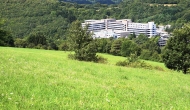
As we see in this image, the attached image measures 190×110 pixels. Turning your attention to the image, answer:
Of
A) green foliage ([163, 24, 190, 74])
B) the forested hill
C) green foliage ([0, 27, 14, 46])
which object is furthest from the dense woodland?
green foliage ([163, 24, 190, 74])

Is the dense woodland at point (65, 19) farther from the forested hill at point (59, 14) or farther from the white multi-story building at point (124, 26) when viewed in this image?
the white multi-story building at point (124, 26)

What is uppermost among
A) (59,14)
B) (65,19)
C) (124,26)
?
(59,14)

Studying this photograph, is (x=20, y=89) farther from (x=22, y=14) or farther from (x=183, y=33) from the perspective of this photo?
(x=22, y=14)

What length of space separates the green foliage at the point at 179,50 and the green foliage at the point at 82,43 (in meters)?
9.43

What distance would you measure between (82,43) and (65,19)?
3920 inches

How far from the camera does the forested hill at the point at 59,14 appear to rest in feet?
343

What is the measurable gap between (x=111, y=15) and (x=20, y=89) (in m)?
188

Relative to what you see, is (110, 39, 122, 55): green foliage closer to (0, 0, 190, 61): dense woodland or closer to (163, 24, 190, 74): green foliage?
(0, 0, 190, 61): dense woodland

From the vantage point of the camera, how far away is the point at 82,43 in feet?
109

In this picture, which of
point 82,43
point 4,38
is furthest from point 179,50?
point 4,38

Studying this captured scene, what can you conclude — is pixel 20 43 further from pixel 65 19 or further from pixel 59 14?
pixel 59 14

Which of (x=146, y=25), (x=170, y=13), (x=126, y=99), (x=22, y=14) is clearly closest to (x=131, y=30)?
(x=146, y=25)

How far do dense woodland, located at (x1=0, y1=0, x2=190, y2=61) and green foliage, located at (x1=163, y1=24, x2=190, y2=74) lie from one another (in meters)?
15.2

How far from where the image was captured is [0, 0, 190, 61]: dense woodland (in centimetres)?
7262
